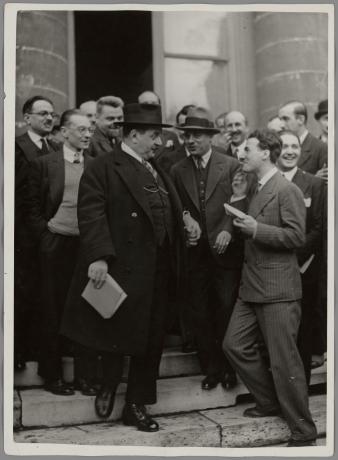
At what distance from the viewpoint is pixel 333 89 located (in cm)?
393

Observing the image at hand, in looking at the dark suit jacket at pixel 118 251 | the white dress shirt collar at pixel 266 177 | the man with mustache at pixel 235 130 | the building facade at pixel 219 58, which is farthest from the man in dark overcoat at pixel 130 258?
the building facade at pixel 219 58

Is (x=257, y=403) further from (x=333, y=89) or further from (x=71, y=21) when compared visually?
(x=71, y=21)

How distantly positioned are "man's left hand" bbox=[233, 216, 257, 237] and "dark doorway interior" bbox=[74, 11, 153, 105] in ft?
9.60

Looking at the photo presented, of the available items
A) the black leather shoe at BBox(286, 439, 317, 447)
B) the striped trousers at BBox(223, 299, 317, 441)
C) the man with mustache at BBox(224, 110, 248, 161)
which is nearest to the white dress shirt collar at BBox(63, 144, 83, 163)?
the man with mustache at BBox(224, 110, 248, 161)

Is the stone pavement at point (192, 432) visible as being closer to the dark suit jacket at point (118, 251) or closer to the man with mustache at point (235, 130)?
the dark suit jacket at point (118, 251)

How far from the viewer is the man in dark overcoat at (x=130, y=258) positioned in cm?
365

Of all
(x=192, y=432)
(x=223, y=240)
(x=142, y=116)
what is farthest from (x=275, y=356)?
(x=142, y=116)

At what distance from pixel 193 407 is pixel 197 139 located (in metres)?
1.77

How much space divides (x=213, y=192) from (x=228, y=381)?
1.26 meters

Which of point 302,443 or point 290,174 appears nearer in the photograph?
point 302,443

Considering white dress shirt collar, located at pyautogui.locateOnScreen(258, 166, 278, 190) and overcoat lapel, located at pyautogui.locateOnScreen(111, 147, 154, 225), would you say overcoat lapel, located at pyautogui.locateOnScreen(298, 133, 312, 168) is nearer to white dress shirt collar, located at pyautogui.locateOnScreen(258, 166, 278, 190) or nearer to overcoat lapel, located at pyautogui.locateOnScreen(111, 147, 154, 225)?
white dress shirt collar, located at pyautogui.locateOnScreen(258, 166, 278, 190)

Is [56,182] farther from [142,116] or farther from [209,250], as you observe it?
[209,250]

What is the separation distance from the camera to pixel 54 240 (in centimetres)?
399

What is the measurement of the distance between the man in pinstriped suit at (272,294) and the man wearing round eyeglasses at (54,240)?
102cm
